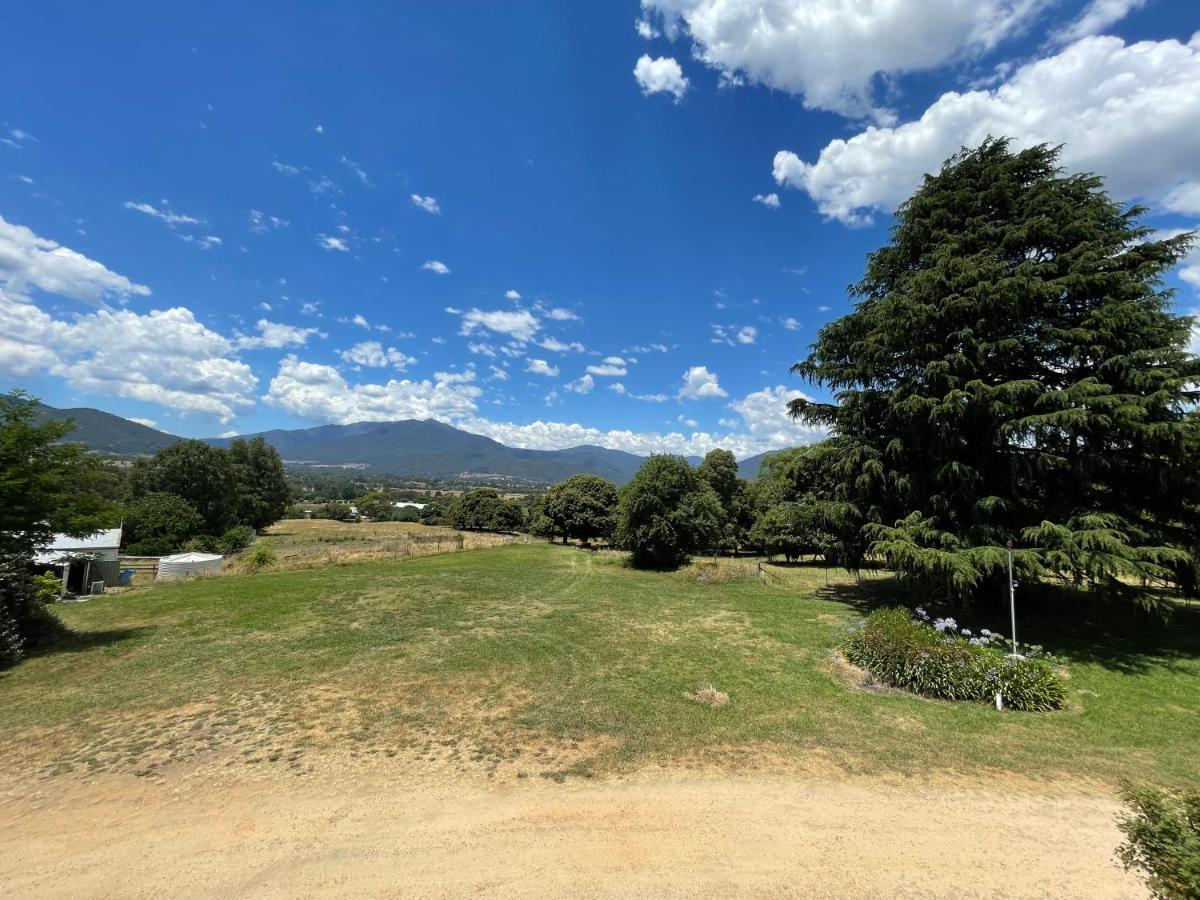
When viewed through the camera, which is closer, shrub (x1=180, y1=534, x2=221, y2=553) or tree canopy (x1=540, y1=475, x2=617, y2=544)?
shrub (x1=180, y1=534, x2=221, y2=553)

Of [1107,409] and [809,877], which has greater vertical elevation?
[1107,409]

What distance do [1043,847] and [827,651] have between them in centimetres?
691

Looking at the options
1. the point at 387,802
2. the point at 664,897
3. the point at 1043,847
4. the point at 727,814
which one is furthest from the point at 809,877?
the point at 387,802

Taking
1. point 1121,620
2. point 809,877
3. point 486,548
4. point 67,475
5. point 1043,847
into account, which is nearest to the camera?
point 809,877

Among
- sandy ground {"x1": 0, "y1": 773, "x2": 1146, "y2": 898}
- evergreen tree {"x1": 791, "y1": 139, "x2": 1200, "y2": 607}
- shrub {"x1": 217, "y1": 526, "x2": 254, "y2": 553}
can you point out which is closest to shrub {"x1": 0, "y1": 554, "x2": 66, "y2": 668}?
sandy ground {"x1": 0, "y1": 773, "x2": 1146, "y2": 898}

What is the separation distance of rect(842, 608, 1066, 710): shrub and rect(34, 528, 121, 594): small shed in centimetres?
2682

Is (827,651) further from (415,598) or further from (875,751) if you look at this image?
(415,598)

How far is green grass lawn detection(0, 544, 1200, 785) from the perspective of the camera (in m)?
6.83

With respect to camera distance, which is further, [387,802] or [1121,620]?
[1121,620]

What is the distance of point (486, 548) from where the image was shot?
1389 inches

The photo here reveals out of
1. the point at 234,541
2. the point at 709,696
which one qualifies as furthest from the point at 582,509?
the point at 709,696

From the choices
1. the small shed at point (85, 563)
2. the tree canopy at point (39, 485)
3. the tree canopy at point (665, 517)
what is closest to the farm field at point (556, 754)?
the tree canopy at point (39, 485)

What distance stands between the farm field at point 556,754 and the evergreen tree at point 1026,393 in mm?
3063

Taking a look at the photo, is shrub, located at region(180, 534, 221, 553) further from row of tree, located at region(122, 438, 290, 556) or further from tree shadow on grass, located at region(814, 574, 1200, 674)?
tree shadow on grass, located at region(814, 574, 1200, 674)
